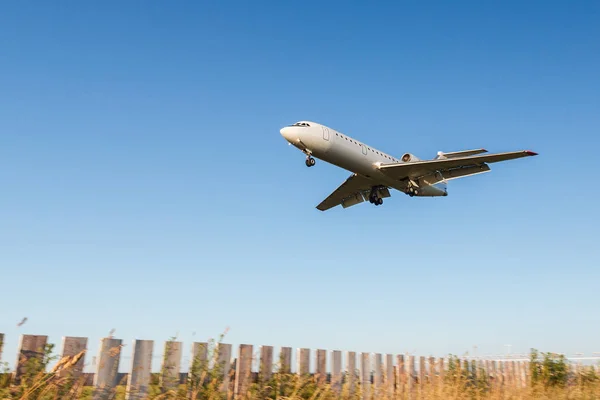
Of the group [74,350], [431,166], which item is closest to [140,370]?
[74,350]

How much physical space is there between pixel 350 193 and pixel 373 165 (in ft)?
21.2

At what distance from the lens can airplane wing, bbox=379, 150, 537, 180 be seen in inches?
1178

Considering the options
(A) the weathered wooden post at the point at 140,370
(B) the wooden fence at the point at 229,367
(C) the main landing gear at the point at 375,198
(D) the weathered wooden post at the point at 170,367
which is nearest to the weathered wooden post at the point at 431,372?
(B) the wooden fence at the point at 229,367

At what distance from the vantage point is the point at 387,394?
12.8 m

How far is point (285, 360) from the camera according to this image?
10883mm

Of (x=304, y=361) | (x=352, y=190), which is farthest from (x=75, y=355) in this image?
(x=352, y=190)

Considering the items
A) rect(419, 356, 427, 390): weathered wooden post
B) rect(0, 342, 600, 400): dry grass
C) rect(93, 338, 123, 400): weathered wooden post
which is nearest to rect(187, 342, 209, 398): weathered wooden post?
rect(0, 342, 600, 400): dry grass

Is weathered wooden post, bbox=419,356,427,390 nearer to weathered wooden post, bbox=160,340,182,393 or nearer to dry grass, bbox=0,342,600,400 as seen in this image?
dry grass, bbox=0,342,600,400

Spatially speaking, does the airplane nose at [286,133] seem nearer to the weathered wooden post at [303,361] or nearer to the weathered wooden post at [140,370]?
the weathered wooden post at [303,361]

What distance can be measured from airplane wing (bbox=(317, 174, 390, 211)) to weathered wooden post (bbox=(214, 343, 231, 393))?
2551cm

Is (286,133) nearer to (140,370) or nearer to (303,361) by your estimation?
(303,361)

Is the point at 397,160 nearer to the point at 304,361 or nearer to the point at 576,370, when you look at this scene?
the point at 576,370

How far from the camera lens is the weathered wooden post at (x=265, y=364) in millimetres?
10398

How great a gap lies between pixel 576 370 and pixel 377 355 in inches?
455
